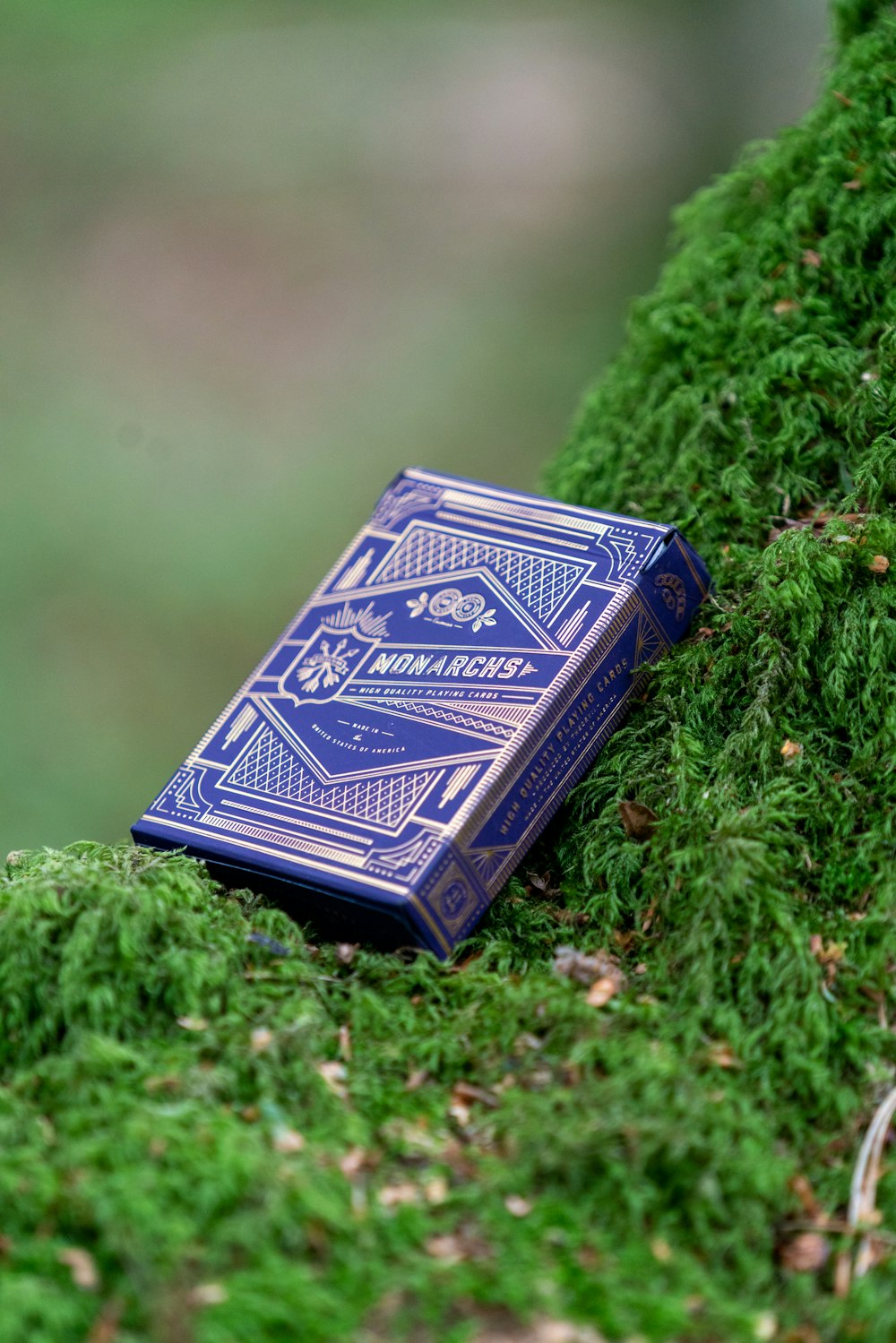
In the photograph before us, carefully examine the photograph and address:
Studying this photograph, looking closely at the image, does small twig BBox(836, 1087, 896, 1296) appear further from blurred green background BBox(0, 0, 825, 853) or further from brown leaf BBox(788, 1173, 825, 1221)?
blurred green background BBox(0, 0, 825, 853)

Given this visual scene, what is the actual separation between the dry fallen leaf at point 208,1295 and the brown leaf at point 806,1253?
79 cm

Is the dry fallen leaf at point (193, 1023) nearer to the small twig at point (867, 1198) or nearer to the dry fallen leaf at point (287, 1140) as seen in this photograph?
the dry fallen leaf at point (287, 1140)

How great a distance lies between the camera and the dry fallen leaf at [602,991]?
2123mm

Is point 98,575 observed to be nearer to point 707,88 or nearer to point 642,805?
point 642,805

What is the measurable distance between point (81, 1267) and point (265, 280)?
30.5 feet

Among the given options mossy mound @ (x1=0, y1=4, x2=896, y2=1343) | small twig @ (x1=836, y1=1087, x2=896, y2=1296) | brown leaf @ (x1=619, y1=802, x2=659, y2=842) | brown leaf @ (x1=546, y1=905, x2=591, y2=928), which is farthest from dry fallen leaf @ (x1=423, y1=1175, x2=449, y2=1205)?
brown leaf @ (x1=619, y1=802, x2=659, y2=842)

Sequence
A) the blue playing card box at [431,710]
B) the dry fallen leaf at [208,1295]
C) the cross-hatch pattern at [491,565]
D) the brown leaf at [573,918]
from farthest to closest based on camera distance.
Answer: the cross-hatch pattern at [491,565]
the brown leaf at [573,918]
the blue playing card box at [431,710]
the dry fallen leaf at [208,1295]

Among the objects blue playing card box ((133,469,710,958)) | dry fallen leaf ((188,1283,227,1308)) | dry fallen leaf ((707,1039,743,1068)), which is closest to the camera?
dry fallen leaf ((188,1283,227,1308))

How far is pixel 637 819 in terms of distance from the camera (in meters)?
2.45

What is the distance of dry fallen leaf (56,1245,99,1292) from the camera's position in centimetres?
167

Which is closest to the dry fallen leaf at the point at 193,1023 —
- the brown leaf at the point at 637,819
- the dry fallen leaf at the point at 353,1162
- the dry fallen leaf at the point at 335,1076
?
the dry fallen leaf at the point at 335,1076

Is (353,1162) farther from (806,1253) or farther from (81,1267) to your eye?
(806,1253)

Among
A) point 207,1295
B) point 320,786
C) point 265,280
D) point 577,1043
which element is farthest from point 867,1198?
point 265,280

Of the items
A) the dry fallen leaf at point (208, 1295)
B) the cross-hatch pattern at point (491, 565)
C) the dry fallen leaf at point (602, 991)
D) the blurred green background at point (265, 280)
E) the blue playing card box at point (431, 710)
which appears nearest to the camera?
the dry fallen leaf at point (208, 1295)
